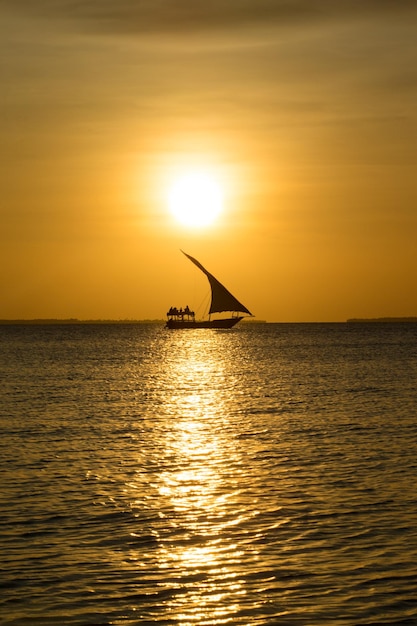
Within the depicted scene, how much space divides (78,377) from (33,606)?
6265 cm

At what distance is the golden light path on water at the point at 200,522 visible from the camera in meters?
14.8

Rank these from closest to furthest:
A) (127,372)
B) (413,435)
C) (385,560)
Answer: (385,560) < (413,435) < (127,372)

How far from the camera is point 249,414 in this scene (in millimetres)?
46000

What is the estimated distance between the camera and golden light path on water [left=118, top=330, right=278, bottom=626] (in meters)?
14.8

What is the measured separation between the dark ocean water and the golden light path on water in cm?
5

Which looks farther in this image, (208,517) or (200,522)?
(208,517)

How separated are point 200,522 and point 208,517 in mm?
527

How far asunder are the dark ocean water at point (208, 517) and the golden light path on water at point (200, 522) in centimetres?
5

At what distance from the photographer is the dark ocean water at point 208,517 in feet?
48.3

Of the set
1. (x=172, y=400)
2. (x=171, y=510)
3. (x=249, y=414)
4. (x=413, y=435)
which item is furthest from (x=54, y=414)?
(x=171, y=510)

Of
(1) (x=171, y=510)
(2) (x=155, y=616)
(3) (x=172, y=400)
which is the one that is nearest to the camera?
(2) (x=155, y=616)

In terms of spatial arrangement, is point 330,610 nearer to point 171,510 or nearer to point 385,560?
point 385,560

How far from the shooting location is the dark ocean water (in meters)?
14.7

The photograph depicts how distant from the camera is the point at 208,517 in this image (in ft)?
67.4
